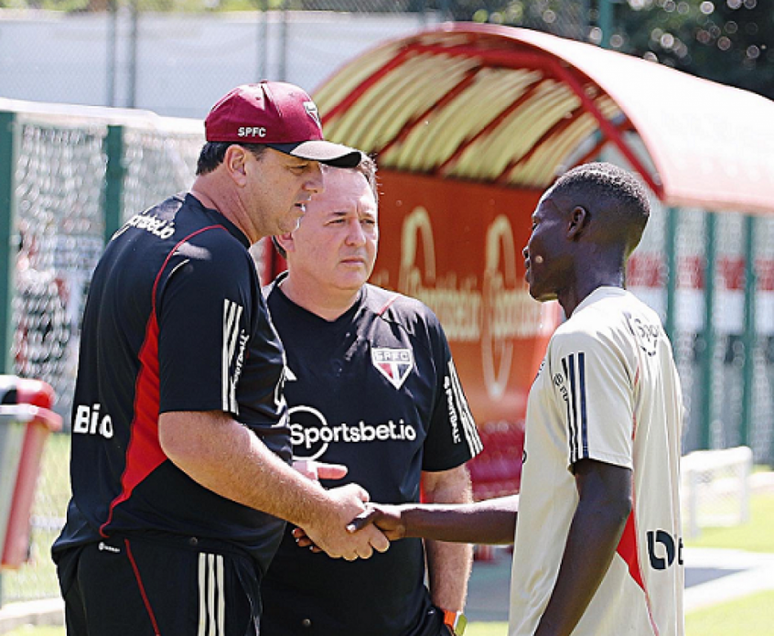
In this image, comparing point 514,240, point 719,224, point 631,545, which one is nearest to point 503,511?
point 631,545

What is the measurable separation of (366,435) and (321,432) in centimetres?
14

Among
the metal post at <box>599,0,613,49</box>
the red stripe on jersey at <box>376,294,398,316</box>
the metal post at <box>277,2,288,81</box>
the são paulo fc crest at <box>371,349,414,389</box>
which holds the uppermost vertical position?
the metal post at <box>277,2,288,81</box>

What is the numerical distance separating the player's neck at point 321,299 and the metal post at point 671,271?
342 inches

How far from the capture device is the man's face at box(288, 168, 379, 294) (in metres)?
4.62

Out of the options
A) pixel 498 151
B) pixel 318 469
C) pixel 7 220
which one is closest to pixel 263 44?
pixel 498 151

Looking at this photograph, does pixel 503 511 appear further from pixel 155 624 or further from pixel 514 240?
pixel 514 240

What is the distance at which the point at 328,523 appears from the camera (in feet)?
13.0

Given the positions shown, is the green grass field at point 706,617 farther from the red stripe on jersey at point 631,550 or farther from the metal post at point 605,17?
the metal post at point 605,17

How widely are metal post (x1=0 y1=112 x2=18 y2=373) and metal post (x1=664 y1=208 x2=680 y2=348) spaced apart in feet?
22.5

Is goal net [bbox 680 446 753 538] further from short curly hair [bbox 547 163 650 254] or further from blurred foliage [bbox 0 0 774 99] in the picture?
blurred foliage [bbox 0 0 774 99]

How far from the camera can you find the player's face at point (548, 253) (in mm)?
3605

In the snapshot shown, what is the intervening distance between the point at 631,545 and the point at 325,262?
159 cm

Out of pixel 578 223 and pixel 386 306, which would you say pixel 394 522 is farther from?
pixel 578 223

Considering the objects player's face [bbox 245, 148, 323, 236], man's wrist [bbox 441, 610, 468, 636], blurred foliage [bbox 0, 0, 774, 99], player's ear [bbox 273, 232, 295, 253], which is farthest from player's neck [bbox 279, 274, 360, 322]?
blurred foliage [bbox 0, 0, 774, 99]
